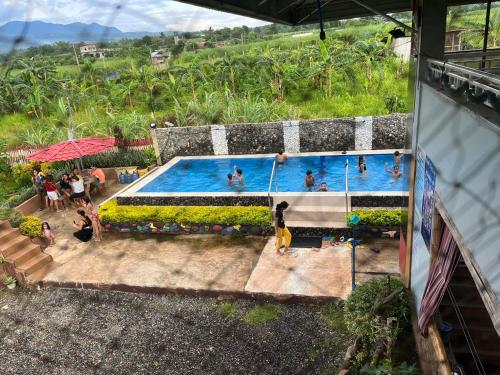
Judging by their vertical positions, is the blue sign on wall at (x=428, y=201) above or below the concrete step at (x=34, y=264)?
above

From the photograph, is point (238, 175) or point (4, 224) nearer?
point (4, 224)

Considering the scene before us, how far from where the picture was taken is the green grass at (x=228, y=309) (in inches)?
250

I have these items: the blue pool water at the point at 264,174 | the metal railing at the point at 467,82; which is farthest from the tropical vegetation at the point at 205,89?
the metal railing at the point at 467,82

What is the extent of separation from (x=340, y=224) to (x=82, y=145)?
7164mm

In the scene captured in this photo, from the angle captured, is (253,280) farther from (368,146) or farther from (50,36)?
(368,146)

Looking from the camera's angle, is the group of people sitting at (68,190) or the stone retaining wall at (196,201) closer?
the stone retaining wall at (196,201)

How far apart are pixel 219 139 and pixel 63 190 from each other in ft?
17.0

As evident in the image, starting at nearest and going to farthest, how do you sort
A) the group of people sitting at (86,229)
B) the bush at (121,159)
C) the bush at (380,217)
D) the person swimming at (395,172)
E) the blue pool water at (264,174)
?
the bush at (380,217), the group of people sitting at (86,229), the person swimming at (395,172), the blue pool water at (264,174), the bush at (121,159)

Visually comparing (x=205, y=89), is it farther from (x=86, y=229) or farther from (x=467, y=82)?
(x=467, y=82)

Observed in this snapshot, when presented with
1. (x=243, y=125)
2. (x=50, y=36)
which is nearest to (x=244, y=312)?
(x=50, y=36)

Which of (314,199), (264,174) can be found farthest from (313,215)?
(264,174)

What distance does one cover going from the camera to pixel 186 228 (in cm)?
905

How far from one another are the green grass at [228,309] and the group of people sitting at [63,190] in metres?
6.18

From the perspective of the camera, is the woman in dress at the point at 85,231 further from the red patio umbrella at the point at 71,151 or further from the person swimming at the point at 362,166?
the person swimming at the point at 362,166
